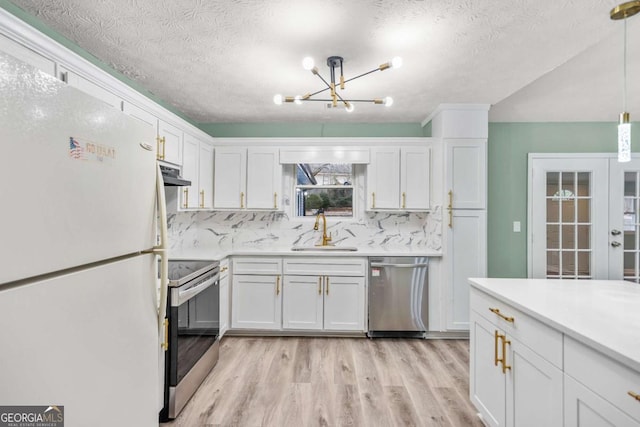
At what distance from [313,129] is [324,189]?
77cm

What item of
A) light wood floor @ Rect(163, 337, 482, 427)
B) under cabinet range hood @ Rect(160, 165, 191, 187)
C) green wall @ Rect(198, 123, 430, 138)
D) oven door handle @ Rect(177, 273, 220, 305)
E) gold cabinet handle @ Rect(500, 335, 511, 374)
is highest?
green wall @ Rect(198, 123, 430, 138)

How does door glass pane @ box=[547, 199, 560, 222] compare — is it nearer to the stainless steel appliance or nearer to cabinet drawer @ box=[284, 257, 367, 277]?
cabinet drawer @ box=[284, 257, 367, 277]

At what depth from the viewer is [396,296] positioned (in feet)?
10.8

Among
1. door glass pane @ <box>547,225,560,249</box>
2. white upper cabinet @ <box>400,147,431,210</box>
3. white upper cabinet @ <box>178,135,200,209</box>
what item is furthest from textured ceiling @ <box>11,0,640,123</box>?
door glass pane @ <box>547,225,560,249</box>

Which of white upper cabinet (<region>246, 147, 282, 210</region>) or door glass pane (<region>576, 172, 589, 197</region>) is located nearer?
white upper cabinet (<region>246, 147, 282, 210</region>)

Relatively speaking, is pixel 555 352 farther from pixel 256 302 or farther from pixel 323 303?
pixel 256 302

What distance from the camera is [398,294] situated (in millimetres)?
3277

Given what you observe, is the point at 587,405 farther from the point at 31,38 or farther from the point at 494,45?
the point at 31,38

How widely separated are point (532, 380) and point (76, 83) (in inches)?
106

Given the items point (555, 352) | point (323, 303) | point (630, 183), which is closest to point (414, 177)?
point (323, 303)

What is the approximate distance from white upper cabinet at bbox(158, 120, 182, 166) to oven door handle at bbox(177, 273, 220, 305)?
41.8 inches

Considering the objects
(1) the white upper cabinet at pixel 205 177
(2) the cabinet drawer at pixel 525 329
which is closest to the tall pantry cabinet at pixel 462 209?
(2) the cabinet drawer at pixel 525 329

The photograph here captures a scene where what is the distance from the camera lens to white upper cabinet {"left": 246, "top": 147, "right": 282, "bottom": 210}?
142 inches

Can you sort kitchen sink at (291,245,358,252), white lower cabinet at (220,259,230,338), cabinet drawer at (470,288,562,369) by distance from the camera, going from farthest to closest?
kitchen sink at (291,245,358,252) < white lower cabinet at (220,259,230,338) < cabinet drawer at (470,288,562,369)
